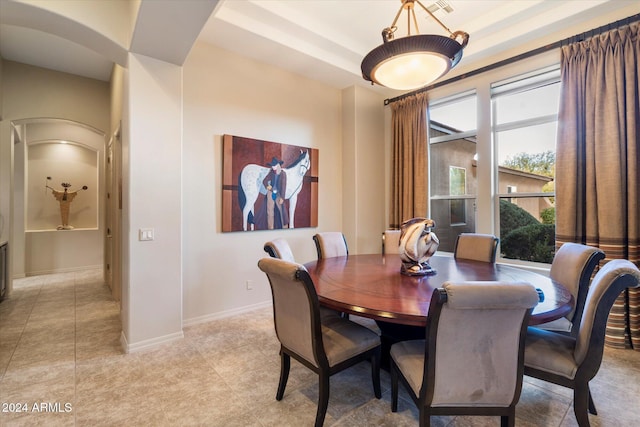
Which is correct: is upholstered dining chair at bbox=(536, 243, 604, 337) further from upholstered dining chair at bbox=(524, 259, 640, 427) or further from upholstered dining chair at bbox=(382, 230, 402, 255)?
upholstered dining chair at bbox=(382, 230, 402, 255)

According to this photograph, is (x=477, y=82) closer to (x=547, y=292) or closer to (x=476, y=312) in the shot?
(x=547, y=292)

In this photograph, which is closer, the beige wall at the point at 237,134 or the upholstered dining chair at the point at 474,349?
the upholstered dining chair at the point at 474,349

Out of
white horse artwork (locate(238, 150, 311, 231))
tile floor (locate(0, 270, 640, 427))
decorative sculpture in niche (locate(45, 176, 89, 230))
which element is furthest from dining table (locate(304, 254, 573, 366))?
decorative sculpture in niche (locate(45, 176, 89, 230))

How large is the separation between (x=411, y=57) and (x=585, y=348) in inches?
83.3

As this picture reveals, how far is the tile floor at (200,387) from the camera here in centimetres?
179

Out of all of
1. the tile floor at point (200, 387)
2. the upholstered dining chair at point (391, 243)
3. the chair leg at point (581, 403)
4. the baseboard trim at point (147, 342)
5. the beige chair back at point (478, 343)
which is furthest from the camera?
the upholstered dining chair at point (391, 243)

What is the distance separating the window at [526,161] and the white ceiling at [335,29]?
485mm

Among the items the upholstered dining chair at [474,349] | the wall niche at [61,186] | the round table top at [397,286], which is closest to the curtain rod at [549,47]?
the round table top at [397,286]

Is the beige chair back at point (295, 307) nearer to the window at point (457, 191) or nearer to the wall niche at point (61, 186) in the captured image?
the window at point (457, 191)

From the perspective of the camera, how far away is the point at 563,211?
9.84 feet

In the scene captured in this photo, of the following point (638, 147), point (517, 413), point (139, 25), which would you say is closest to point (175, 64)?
point (139, 25)

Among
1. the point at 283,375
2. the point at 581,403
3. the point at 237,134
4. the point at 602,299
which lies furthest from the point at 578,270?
the point at 237,134

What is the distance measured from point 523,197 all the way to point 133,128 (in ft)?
14.0

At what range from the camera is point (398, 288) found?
1903 mm
